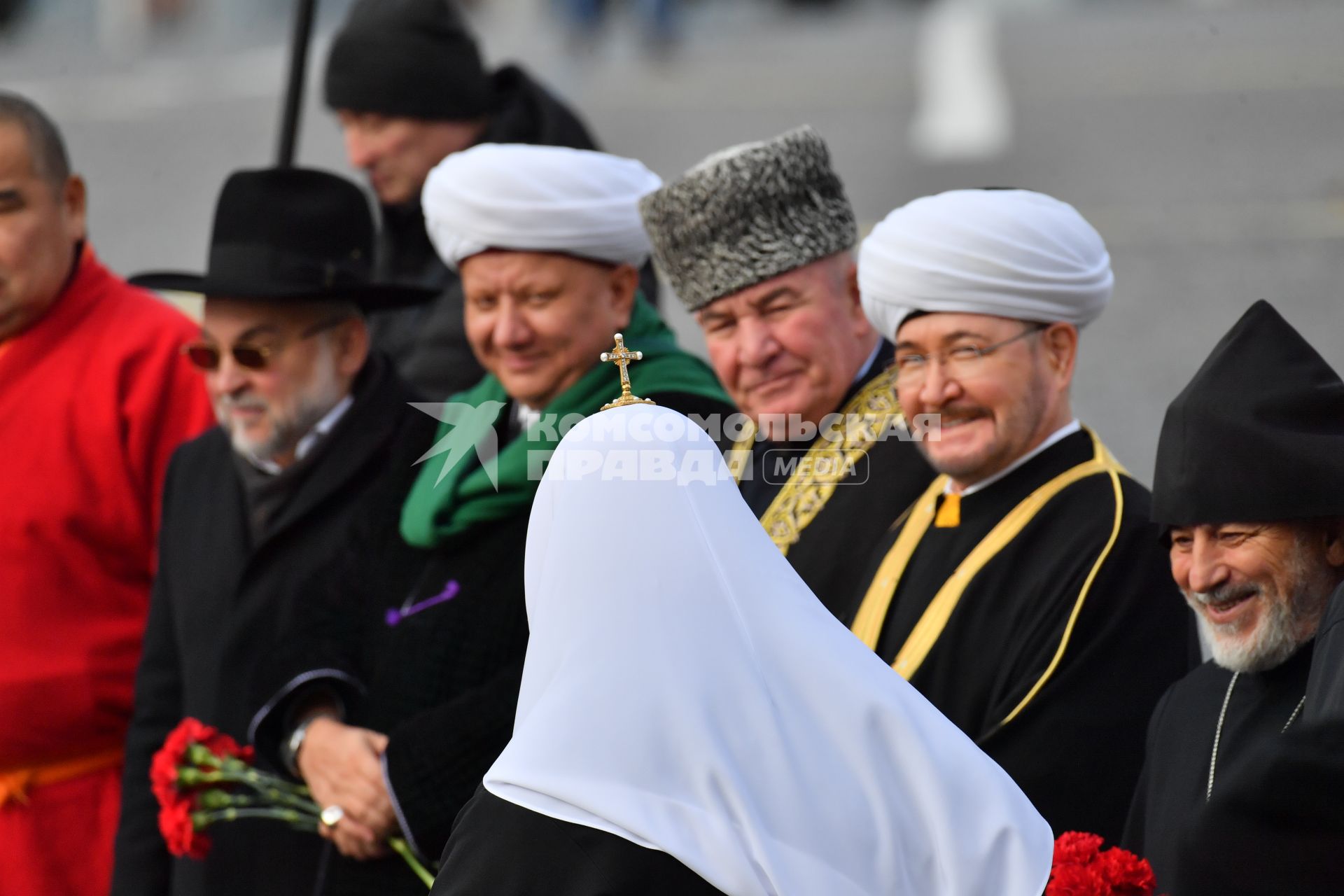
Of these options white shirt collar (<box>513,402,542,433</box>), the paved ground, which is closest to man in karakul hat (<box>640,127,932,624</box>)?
white shirt collar (<box>513,402,542,433</box>)

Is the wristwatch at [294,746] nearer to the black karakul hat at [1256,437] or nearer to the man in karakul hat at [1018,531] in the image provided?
the man in karakul hat at [1018,531]

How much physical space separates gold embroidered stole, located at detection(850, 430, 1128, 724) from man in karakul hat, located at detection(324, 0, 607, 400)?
1830 mm

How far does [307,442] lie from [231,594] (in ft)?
1.27

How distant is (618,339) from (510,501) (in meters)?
1.09

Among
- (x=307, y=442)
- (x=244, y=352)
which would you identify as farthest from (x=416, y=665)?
(x=244, y=352)

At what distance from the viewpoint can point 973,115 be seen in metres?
17.5

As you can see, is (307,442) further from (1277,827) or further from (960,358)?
(1277,827)

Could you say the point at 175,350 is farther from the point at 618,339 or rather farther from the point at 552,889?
the point at 552,889

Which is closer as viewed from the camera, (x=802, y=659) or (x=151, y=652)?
(x=802, y=659)

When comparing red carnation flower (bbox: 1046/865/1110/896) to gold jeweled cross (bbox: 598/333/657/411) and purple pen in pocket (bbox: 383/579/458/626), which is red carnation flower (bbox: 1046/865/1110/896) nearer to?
gold jeweled cross (bbox: 598/333/657/411)

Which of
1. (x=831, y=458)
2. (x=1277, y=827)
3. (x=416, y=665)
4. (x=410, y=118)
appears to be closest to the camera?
(x=1277, y=827)

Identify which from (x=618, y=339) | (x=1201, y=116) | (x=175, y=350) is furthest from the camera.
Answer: (x=1201, y=116)

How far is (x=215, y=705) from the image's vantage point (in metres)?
4.38

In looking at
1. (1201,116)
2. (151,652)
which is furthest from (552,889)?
(1201,116)
